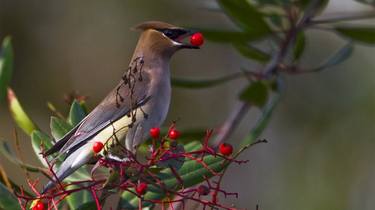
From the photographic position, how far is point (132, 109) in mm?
3340

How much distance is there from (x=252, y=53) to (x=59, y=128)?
4.32 feet

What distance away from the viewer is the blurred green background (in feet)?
23.5

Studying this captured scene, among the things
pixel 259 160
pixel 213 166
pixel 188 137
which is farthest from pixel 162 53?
pixel 259 160

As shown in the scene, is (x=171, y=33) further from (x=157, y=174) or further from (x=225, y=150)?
(x=225, y=150)

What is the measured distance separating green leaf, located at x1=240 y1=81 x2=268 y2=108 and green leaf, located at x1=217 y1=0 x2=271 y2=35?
0.80 feet

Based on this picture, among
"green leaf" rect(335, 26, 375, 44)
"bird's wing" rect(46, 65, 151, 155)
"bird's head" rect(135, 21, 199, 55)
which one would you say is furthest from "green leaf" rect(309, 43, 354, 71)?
"bird's wing" rect(46, 65, 151, 155)

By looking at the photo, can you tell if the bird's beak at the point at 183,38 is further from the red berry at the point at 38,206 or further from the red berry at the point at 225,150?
the red berry at the point at 38,206

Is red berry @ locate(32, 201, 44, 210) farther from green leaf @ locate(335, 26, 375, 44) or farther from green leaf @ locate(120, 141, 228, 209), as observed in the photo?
green leaf @ locate(335, 26, 375, 44)

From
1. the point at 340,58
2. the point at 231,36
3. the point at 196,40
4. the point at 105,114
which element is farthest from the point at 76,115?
the point at 340,58

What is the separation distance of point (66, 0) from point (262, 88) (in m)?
6.27

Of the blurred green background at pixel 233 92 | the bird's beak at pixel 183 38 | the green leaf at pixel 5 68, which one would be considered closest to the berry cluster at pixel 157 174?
the bird's beak at pixel 183 38

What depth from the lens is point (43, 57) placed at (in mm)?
9914

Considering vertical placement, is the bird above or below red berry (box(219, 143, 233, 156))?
above

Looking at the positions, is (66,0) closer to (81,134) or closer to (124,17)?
(124,17)
